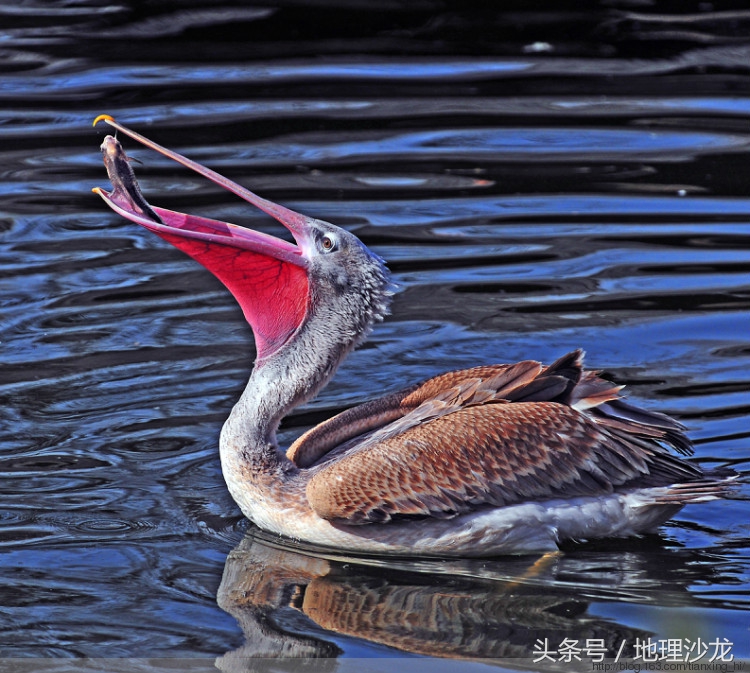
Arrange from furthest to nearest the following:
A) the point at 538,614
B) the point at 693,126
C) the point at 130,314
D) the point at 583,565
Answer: the point at 693,126 → the point at 130,314 → the point at 583,565 → the point at 538,614

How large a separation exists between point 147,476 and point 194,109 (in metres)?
5.43

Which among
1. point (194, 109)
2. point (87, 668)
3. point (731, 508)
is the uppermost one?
point (194, 109)

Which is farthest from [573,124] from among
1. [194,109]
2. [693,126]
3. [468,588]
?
[468,588]

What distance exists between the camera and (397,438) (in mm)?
5172

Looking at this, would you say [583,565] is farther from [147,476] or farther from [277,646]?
[147,476]

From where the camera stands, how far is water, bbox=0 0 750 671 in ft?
15.4

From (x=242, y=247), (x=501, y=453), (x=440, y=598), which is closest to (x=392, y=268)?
(x=242, y=247)

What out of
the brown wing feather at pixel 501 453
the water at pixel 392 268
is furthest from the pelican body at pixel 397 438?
the water at pixel 392 268

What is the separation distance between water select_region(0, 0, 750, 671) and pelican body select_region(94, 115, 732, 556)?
154 millimetres

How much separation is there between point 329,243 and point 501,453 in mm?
1074

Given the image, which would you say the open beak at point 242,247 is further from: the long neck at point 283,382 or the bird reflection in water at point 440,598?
the bird reflection in water at point 440,598

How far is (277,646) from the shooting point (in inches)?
175

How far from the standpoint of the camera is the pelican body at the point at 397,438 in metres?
5.09

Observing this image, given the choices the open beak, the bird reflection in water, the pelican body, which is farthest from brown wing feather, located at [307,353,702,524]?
the open beak
